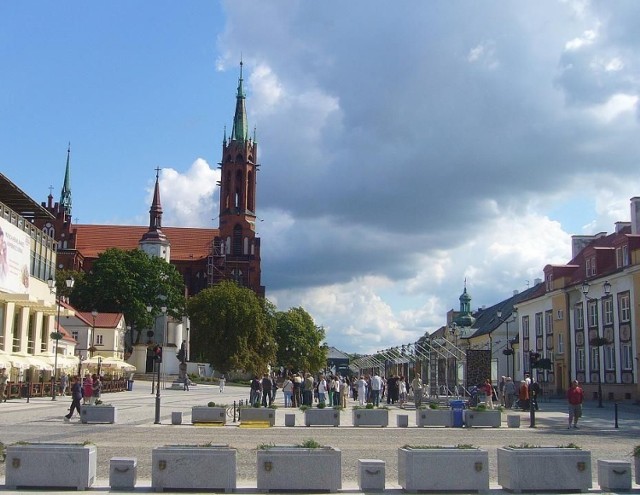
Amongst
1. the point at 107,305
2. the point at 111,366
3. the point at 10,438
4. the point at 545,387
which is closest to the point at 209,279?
the point at 107,305

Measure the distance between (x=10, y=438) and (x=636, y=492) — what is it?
15.4 m

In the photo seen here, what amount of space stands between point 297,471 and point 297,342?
106m

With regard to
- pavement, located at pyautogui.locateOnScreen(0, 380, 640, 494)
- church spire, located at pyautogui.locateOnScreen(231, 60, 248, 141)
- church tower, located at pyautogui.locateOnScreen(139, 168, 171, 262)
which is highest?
church spire, located at pyautogui.locateOnScreen(231, 60, 248, 141)

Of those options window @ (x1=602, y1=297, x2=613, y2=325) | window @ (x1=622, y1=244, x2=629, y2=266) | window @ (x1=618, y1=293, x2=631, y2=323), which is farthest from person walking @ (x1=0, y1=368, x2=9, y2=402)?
window @ (x1=622, y1=244, x2=629, y2=266)

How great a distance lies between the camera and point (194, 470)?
41.6 ft

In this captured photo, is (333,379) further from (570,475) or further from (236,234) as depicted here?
(236,234)

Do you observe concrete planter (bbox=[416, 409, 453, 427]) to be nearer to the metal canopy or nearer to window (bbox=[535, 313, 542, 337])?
the metal canopy

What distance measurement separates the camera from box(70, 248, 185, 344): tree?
300 ft

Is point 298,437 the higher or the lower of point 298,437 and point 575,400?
the lower

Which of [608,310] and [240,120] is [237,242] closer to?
[240,120]

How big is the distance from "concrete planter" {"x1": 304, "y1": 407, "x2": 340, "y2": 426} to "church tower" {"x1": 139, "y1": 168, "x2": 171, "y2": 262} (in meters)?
90.5

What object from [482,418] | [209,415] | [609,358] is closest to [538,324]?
[609,358]

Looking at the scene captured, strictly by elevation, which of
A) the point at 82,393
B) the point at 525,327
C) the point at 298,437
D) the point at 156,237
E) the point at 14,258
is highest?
the point at 156,237

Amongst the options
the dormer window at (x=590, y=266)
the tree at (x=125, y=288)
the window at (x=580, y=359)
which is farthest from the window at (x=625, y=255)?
the tree at (x=125, y=288)
